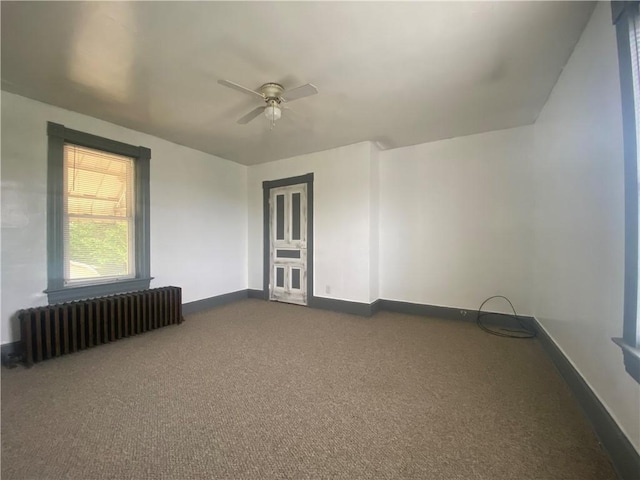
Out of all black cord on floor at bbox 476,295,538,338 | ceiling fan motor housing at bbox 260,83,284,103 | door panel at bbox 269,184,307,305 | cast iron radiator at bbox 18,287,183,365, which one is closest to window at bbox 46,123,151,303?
cast iron radiator at bbox 18,287,183,365

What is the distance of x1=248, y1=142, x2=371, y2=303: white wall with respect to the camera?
4160 mm

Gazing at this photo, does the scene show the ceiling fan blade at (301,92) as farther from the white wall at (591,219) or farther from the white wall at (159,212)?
the white wall at (159,212)

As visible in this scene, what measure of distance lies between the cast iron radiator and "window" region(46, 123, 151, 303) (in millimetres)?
289

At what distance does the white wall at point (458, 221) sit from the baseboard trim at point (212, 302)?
9.13ft

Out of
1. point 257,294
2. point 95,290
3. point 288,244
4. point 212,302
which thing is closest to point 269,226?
point 288,244

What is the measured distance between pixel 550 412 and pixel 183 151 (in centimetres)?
527

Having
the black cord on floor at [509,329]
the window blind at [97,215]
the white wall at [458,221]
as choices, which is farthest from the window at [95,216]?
the black cord on floor at [509,329]

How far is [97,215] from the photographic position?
10.8ft

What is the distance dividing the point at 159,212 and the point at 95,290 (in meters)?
1.30

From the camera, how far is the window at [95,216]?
9.67 feet

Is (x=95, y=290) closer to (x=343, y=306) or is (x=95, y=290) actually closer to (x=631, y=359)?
(x=343, y=306)

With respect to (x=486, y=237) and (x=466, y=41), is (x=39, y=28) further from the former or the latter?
(x=486, y=237)

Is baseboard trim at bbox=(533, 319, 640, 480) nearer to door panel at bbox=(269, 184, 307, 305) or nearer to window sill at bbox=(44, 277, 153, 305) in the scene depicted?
door panel at bbox=(269, 184, 307, 305)

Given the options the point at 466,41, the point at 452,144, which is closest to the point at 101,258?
the point at 466,41
